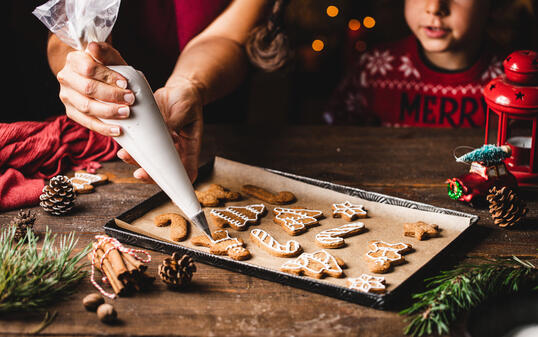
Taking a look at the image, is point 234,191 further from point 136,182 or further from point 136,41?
point 136,41

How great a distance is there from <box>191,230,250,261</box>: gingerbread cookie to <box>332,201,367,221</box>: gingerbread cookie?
0.24 m

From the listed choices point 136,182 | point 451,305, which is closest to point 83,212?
point 136,182

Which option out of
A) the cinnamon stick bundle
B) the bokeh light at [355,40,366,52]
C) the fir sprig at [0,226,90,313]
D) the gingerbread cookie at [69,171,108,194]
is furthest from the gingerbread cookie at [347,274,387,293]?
the bokeh light at [355,40,366,52]

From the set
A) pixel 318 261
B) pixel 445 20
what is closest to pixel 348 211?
pixel 318 261

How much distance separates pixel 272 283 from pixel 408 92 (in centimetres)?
161

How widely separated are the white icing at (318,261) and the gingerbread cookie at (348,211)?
0.17 meters

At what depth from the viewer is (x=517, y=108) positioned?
1.32 metres

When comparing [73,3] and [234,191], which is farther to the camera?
[234,191]

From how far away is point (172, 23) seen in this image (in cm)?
206

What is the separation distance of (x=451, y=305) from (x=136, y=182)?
2.94 ft

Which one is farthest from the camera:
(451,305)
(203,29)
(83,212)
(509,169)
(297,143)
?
(203,29)

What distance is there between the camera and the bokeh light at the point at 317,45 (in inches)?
138

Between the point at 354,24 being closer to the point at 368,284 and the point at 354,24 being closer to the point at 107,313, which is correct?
the point at 368,284

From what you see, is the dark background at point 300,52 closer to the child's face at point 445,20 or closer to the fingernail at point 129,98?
the child's face at point 445,20
